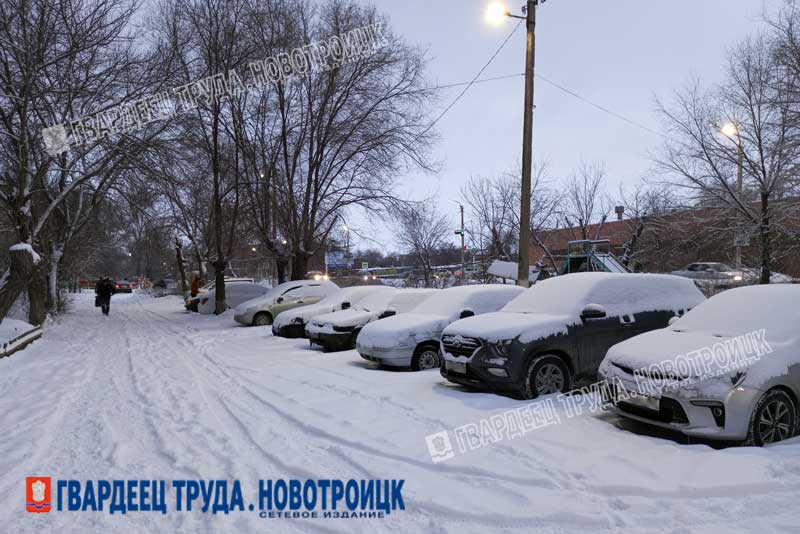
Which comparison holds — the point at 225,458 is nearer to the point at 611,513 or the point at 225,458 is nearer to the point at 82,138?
the point at 611,513

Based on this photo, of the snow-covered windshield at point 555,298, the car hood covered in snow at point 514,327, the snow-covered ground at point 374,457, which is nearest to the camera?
the snow-covered ground at point 374,457

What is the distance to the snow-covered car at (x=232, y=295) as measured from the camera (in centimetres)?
2323

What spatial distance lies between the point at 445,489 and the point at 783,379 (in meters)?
3.34

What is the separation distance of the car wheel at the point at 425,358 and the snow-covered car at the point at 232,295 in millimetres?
15340

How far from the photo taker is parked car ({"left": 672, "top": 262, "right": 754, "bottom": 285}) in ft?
68.0

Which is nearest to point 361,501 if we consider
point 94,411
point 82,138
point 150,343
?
point 94,411

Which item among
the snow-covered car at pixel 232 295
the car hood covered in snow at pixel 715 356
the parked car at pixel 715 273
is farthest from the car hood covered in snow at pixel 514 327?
the snow-covered car at pixel 232 295

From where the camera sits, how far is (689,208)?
1859cm

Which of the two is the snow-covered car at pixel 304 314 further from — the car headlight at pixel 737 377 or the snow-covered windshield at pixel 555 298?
the car headlight at pixel 737 377

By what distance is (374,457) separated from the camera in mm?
4816

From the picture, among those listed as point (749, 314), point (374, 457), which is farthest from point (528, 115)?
point (374, 457)

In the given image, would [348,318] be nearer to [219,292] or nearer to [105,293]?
[219,292]

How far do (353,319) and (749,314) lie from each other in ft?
26.7

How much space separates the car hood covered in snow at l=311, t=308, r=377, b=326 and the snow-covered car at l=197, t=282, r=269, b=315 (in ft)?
38.1
